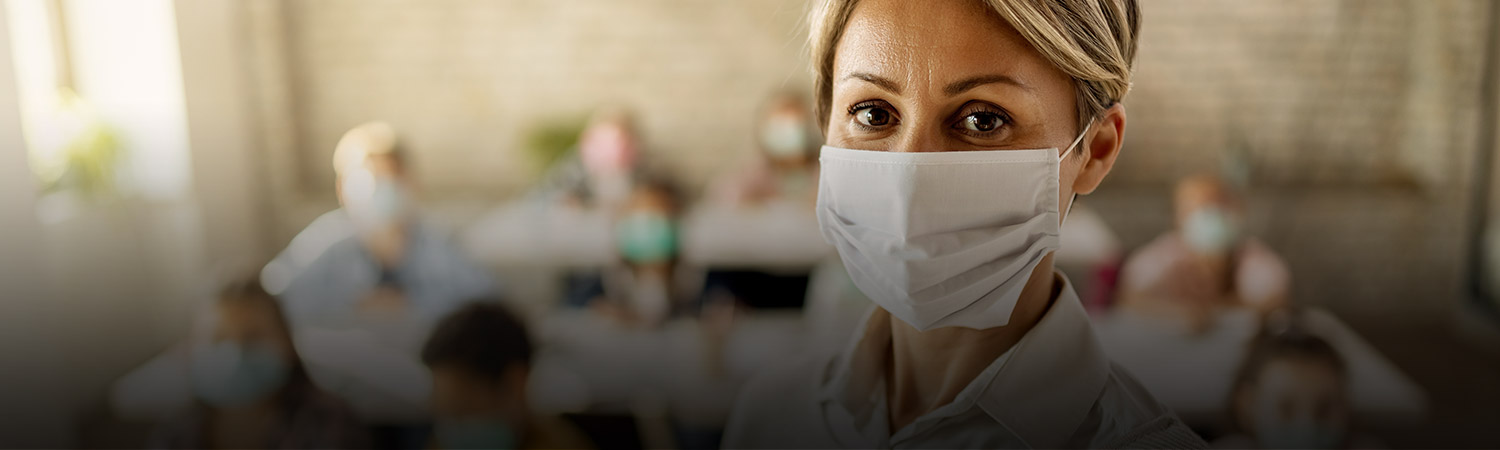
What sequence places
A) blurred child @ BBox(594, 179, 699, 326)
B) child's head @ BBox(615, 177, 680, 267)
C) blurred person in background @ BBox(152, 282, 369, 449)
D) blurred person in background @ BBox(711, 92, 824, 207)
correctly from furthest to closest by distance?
blurred person in background @ BBox(711, 92, 824, 207), child's head @ BBox(615, 177, 680, 267), blurred child @ BBox(594, 179, 699, 326), blurred person in background @ BBox(152, 282, 369, 449)

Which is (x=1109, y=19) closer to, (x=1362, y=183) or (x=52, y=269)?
(x=52, y=269)

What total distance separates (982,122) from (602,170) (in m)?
2.78

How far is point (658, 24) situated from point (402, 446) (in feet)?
7.59

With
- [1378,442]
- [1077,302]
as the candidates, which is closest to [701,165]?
[1378,442]

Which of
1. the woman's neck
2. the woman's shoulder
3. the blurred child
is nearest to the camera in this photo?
the woman's neck

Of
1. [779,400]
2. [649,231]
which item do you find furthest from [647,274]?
[779,400]

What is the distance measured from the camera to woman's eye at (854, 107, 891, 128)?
19.1 inches

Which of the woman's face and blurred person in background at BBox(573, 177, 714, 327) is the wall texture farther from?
the woman's face

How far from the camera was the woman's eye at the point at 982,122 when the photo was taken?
46cm

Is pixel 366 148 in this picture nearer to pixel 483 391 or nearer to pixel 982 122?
pixel 483 391

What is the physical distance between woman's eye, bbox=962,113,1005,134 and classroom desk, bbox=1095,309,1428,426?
47.5 inches

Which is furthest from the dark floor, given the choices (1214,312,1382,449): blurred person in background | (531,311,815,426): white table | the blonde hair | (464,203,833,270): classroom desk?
the blonde hair

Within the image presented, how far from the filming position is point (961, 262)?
49 cm

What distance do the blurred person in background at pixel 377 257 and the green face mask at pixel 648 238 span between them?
50cm
